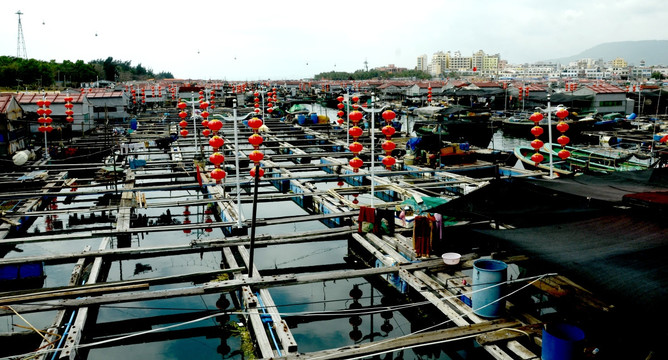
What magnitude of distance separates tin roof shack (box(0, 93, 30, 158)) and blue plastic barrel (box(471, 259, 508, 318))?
26456mm

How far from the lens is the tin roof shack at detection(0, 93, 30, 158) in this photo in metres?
26.7

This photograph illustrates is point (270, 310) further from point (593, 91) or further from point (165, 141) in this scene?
point (593, 91)

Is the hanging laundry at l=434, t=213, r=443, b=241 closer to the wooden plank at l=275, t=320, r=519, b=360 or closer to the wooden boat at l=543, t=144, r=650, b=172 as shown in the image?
the wooden plank at l=275, t=320, r=519, b=360

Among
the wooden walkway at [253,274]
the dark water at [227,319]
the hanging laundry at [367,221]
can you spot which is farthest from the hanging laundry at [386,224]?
the dark water at [227,319]

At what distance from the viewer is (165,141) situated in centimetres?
3288

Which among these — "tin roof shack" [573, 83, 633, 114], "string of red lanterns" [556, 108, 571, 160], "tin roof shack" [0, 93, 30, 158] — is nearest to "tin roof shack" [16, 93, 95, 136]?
"tin roof shack" [0, 93, 30, 158]

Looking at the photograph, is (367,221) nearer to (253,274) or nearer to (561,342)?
(253,274)

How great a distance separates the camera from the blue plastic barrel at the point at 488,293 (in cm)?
891

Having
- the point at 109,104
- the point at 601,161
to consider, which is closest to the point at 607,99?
the point at 601,161

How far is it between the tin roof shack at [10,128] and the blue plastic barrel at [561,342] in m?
28.1

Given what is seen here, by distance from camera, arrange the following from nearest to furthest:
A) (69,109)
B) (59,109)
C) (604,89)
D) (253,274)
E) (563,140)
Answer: (253,274) → (563,140) → (69,109) → (59,109) → (604,89)

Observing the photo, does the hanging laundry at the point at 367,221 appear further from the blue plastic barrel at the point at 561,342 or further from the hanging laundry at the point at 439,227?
the blue plastic barrel at the point at 561,342

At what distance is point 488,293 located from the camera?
8.93 m

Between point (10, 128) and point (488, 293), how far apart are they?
29215 millimetres
